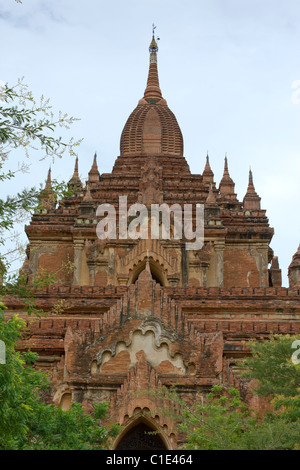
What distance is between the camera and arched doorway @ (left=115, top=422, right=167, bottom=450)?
17.4 m

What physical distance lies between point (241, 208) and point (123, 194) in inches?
227

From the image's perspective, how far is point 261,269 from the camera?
35.1 meters

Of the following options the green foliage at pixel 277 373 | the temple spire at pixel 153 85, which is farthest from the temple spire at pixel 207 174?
the green foliage at pixel 277 373

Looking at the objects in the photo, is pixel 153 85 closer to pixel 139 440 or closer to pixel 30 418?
pixel 139 440

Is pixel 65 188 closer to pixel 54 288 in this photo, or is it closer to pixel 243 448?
pixel 243 448

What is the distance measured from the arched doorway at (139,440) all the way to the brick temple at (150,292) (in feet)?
0.07

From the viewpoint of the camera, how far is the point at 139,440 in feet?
57.4

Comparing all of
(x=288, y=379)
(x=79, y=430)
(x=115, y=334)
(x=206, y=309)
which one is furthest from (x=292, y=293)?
(x=79, y=430)

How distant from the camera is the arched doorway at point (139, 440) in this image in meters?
17.4

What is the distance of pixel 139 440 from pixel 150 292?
3.29 m

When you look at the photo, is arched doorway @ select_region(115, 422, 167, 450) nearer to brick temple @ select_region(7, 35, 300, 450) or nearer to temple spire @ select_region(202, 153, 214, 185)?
brick temple @ select_region(7, 35, 300, 450)

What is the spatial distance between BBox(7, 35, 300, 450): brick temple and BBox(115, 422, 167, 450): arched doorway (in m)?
0.02

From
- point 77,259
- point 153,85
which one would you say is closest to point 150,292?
point 77,259

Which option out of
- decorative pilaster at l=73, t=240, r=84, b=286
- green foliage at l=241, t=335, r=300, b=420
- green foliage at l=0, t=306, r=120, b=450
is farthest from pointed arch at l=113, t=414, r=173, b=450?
decorative pilaster at l=73, t=240, r=84, b=286
